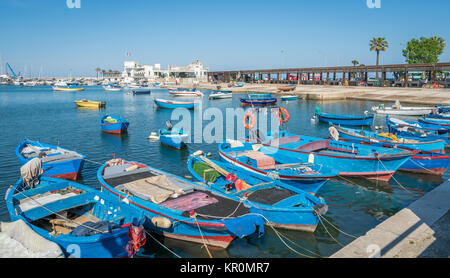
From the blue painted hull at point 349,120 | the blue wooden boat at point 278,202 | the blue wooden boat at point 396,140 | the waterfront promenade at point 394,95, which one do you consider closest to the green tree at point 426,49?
the waterfront promenade at point 394,95

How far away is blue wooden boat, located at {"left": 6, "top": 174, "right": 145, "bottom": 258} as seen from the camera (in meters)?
9.32

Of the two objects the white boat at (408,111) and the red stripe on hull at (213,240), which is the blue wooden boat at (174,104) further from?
the red stripe on hull at (213,240)

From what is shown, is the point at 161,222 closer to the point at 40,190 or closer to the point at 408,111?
the point at 40,190

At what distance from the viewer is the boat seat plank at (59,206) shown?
11176 millimetres

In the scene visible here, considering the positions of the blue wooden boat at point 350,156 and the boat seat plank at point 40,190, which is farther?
the blue wooden boat at point 350,156

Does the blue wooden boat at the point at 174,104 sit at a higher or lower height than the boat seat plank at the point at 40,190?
higher

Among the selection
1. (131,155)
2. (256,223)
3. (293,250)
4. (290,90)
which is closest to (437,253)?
(293,250)

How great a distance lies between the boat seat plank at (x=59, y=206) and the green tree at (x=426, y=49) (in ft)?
366

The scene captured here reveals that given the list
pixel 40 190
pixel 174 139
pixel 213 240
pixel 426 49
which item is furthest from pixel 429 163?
pixel 426 49

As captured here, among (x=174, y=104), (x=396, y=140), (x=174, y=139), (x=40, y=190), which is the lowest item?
(x=40, y=190)

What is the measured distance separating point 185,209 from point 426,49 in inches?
4363

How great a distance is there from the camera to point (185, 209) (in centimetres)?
1179

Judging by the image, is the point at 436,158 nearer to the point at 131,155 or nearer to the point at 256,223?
the point at 256,223

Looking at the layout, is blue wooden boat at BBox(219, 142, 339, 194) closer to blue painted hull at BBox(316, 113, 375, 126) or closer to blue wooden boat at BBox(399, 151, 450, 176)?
blue wooden boat at BBox(399, 151, 450, 176)
